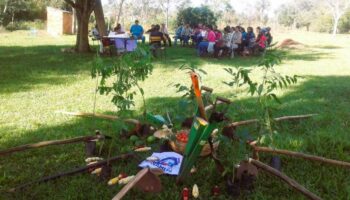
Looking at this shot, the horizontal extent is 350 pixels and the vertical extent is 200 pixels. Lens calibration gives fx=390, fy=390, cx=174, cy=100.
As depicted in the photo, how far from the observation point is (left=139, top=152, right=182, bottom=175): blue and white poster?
162 inches

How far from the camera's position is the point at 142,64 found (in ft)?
13.0

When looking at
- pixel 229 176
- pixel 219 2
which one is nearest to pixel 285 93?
pixel 229 176

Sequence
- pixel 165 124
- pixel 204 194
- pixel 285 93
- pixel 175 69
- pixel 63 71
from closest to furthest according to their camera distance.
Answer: pixel 204 194 → pixel 165 124 → pixel 285 93 → pixel 63 71 → pixel 175 69

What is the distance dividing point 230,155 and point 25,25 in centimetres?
3740

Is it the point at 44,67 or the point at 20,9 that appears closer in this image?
the point at 44,67

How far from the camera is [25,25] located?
1485 inches

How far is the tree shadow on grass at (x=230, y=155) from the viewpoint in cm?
383

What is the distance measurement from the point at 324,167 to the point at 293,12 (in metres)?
89.6

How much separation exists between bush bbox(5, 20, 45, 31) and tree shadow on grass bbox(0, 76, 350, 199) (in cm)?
3260

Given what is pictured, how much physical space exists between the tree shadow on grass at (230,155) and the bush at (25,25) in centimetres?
3260

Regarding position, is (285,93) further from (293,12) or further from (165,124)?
(293,12)

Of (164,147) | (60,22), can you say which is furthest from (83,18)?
(60,22)

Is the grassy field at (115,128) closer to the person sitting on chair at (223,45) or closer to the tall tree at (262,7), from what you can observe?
the person sitting on chair at (223,45)

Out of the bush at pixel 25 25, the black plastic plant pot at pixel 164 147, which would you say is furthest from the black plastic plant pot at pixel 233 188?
the bush at pixel 25 25
